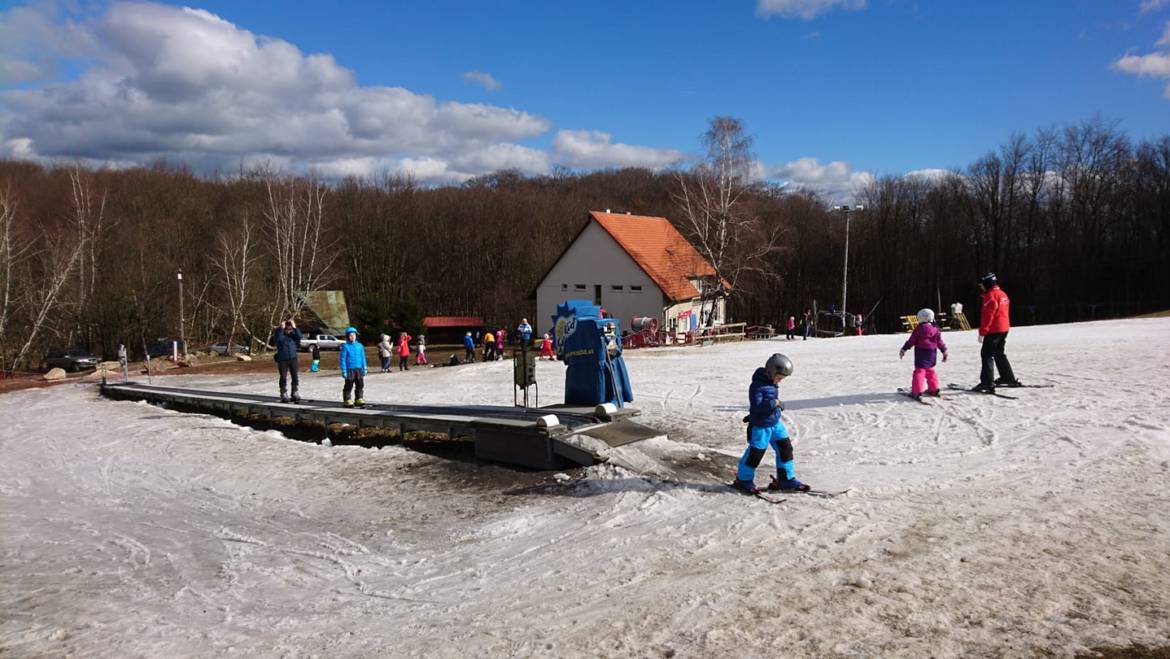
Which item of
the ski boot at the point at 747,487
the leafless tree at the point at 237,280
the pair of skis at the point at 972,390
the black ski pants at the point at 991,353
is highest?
the leafless tree at the point at 237,280

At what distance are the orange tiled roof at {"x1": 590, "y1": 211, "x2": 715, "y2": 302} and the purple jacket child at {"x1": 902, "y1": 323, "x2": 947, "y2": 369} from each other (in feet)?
113

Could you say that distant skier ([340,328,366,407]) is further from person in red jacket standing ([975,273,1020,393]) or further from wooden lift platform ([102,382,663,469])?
person in red jacket standing ([975,273,1020,393])

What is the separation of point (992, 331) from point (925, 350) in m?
1.22

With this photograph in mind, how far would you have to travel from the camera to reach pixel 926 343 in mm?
12172

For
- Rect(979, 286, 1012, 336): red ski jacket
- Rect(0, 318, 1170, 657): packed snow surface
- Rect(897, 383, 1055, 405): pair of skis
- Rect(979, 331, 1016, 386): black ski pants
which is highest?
Rect(979, 286, 1012, 336): red ski jacket

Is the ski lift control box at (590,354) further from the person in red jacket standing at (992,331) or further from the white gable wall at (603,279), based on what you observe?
the white gable wall at (603,279)

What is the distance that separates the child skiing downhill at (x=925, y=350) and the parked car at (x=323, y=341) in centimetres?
4304

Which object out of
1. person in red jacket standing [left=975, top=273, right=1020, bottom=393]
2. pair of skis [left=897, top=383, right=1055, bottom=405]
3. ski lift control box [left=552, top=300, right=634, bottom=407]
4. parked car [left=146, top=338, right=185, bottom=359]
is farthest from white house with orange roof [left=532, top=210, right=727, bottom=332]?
ski lift control box [left=552, top=300, right=634, bottom=407]

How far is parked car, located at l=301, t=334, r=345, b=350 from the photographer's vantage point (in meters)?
49.7

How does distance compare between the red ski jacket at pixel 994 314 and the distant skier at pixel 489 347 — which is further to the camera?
the distant skier at pixel 489 347

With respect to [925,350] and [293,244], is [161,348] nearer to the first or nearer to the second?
[293,244]

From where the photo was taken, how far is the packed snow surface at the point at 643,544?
480 cm

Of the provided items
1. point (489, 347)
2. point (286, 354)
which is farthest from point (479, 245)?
point (286, 354)

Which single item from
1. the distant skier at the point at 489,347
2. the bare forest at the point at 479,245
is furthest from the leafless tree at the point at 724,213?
the distant skier at the point at 489,347
